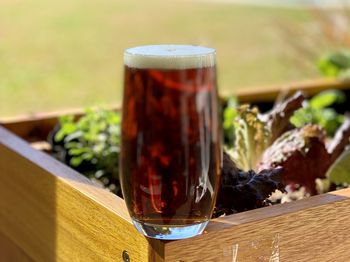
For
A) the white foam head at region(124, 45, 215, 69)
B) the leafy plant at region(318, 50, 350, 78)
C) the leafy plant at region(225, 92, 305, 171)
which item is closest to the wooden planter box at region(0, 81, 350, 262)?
the white foam head at region(124, 45, 215, 69)

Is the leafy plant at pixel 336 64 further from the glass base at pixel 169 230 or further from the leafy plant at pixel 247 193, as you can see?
the glass base at pixel 169 230

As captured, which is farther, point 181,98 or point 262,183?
point 262,183

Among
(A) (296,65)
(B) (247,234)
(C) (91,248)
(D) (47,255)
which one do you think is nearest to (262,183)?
(B) (247,234)

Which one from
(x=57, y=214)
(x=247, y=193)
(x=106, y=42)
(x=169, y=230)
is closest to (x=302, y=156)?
(x=247, y=193)

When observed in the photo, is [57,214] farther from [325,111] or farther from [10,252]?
[325,111]

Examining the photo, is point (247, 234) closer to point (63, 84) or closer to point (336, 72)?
point (336, 72)

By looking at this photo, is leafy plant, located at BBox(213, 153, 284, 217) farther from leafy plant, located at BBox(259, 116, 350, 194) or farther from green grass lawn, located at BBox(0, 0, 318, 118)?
green grass lawn, located at BBox(0, 0, 318, 118)

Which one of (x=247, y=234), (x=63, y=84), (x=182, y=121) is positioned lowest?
(x=63, y=84)
